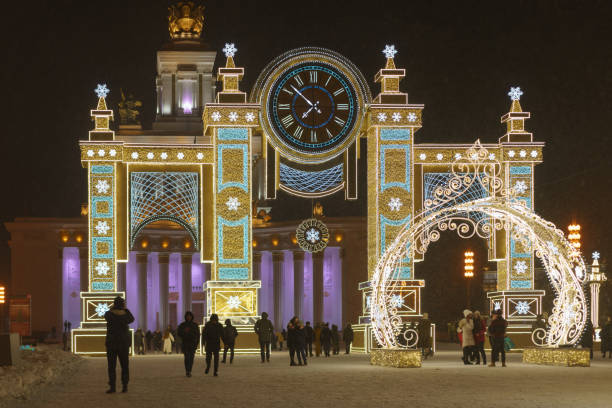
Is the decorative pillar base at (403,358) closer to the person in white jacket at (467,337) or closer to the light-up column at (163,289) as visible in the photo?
the person in white jacket at (467,337)

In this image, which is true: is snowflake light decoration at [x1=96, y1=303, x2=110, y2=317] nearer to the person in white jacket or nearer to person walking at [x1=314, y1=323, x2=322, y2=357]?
person walking at [x1=314, y1=323, x2=322, y2=357]

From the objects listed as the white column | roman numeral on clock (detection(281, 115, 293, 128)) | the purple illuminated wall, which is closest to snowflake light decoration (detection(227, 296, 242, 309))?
roman numeral on clock (detection(281, 115, 293, 128))

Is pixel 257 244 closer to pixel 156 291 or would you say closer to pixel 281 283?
pixel 281 283

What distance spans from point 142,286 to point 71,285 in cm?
549

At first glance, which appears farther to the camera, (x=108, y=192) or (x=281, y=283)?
(x=281, y=283)

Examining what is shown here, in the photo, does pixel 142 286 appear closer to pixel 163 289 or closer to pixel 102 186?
pixel 163 289

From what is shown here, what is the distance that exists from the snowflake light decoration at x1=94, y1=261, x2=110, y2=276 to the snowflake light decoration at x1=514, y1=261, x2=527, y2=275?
13.9 m

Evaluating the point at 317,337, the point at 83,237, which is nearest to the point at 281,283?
the point at 83,237

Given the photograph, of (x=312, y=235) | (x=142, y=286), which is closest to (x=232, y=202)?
(x=312, y=235)

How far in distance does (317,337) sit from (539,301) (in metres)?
8.39

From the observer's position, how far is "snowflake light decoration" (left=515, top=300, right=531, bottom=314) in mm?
35906

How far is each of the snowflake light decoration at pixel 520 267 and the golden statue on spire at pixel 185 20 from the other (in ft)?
122

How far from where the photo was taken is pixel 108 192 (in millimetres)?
34844

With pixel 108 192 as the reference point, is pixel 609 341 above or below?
below
